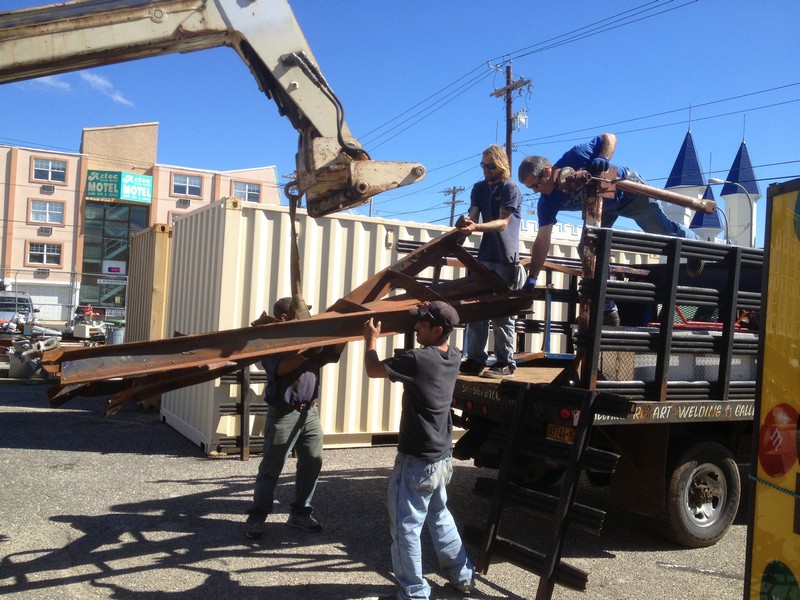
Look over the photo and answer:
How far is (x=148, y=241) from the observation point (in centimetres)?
1082

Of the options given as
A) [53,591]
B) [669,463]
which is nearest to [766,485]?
[669,463]

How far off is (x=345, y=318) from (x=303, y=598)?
66.6 inches

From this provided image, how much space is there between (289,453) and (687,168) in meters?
27.2

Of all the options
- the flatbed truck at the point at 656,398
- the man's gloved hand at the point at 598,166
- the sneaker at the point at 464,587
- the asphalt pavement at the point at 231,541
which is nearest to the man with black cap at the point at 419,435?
the sneaker at the point at 464,587

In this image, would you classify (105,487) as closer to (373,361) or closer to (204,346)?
(204,346)

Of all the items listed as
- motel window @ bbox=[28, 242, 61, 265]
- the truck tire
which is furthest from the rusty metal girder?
motel window @ bbox=[28, 242, 61, 265]

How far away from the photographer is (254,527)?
16.6 feet

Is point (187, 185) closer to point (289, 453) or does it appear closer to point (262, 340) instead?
point (289, 453)

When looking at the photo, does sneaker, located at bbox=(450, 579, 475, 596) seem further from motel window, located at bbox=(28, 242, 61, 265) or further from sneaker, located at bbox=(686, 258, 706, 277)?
motel window, located at bbox=(28, 242, 61, 265)

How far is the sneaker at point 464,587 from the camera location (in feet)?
13.8

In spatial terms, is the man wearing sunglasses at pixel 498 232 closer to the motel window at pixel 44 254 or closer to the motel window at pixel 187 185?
the motel window at pixel 44 254

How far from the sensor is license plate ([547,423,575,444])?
14.4ft

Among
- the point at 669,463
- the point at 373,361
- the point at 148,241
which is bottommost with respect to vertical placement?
the point at 669,463

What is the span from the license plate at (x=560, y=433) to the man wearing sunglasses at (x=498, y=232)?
82cm
